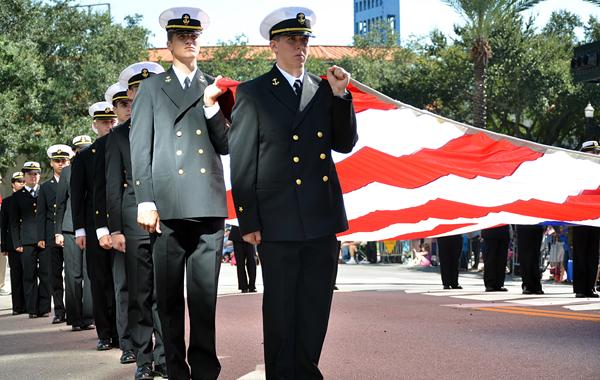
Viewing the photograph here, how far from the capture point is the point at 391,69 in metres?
65.6

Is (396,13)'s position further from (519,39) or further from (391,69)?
(519,39)

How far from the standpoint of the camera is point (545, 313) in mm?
11773

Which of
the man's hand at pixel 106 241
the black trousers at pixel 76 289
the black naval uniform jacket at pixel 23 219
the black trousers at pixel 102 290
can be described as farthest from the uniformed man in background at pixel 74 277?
the black naval uniform jacket at pixel 23 219

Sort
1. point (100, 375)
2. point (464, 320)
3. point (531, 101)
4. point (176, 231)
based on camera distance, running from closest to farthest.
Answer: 1. point (176, 231)
2. point (100, 375)
3. point (464, 320)
4. point (531, 101)

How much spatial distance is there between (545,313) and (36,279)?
7.48 metres

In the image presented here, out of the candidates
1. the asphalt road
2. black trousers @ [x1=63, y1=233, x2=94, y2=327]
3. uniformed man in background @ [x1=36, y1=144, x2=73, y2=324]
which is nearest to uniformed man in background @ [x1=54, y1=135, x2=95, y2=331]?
black trousers @ [x1=63, y1=233, x2=94, y2=327]

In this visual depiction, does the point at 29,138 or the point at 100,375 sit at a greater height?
the point at 29,138

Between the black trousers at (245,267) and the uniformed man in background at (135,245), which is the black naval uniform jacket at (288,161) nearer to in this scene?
the uniformed man in background at (135,245)

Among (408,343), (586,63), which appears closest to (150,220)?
(408,343)

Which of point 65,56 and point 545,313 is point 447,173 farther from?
point 65,56

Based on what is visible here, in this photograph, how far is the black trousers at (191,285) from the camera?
6.31 m

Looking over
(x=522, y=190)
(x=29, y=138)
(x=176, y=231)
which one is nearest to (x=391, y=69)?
(x=29, y=138)

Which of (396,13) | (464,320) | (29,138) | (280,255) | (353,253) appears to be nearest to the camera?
(280,255)

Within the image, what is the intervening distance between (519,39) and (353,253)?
15.4m
